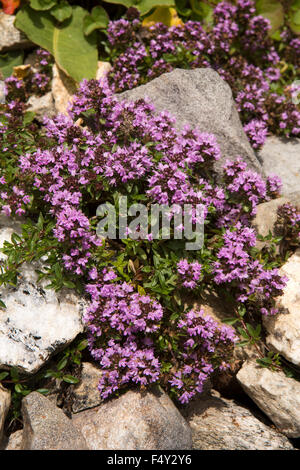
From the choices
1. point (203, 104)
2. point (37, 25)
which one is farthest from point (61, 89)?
point (203, 104)

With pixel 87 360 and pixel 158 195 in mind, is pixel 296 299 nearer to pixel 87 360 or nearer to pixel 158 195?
pixel 158 195

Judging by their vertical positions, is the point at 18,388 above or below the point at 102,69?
below

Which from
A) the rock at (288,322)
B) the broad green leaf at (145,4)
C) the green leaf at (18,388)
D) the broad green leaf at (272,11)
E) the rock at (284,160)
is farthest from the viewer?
the broad green leaf at (272,11)

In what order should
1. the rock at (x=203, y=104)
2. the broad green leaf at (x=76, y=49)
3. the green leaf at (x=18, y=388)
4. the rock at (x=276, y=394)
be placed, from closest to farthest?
the green leaf at (x=18, y=388) → the rock at (x=276, y=394) → the rock at (x=203, y=104) → the broad green leaf at (x=76, y=49)

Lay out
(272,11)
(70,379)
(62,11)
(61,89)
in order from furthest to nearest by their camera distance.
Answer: (272,11)
(62,11)
(61,89)
(70,379)

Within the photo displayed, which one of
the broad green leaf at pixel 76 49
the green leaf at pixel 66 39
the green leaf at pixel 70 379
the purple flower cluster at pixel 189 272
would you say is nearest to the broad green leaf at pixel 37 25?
the green leaf at pixel 66 39

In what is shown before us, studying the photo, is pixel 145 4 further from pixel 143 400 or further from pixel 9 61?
pixel 143 400

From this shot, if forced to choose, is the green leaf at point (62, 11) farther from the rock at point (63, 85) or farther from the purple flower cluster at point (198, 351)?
the purple flower cluster at point (198, 351)
